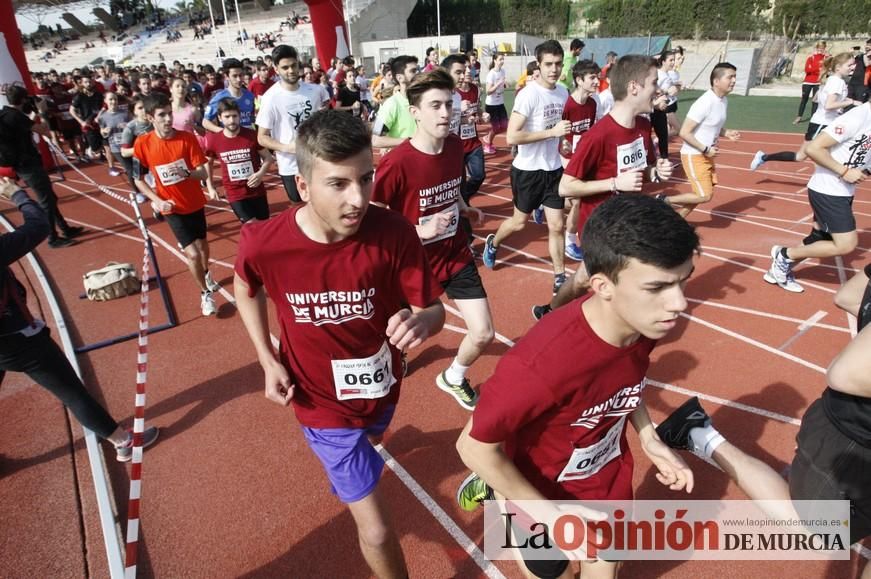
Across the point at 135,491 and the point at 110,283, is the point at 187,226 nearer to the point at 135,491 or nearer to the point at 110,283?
the point at 110,283

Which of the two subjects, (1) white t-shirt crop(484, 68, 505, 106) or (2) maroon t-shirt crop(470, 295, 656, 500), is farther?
(1) white t-shirt crop(484, 68, 505, 106)

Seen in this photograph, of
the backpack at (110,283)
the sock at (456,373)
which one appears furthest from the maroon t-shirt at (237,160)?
the sock at (456,373)

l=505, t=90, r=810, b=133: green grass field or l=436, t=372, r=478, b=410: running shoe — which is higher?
l=505, t=90, r=810, b=133: green grass field

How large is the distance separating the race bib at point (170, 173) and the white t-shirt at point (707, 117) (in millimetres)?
5776

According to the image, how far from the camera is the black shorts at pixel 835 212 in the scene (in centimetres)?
445

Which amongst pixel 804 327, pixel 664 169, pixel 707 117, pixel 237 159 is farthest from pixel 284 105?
pixel 804 327

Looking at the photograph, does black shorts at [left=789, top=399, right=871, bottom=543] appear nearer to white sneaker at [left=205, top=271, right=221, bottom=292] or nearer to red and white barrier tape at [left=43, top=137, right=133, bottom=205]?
white sneaker at [left=205, top=271, right=221, bottom=292]

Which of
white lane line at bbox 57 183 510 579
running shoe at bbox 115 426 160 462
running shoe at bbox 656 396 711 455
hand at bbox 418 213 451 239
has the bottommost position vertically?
white lane line at bbox 57 183 510 579

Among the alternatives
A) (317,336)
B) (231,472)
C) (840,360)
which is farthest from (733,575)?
(231,472)

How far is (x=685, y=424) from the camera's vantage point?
2.40 meters

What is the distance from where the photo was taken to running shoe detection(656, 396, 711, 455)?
2387mm

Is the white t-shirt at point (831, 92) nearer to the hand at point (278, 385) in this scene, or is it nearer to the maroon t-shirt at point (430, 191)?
the maroon t-shirt at point (430, 191)

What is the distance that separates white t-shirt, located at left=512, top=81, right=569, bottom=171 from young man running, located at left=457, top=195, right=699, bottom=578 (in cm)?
387

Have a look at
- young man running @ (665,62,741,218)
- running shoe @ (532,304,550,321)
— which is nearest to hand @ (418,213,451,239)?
running shoe @ (532,304,550,321)
